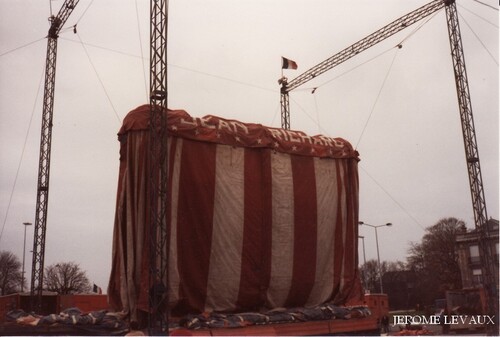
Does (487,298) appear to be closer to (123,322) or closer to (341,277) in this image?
(341,277)

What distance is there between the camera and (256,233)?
1070 centimetres

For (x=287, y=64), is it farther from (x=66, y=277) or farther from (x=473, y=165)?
(x=66, y=277)

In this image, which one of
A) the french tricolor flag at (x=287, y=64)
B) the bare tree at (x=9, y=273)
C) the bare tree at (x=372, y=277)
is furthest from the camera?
the bare tree at (x=372, y=277)

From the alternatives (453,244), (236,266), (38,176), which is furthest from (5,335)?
(453,244)

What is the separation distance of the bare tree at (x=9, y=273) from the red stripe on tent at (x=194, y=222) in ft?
113

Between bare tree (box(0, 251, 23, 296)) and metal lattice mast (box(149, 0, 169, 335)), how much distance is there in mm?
34939

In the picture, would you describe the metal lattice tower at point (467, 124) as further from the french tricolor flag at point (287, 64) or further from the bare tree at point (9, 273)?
the bare tree at point (9, 273)

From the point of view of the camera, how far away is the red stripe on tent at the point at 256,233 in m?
10.4

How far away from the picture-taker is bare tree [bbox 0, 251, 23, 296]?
132ft

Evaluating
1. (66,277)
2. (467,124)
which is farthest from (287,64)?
(66,277)

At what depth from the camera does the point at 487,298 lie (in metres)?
13.0

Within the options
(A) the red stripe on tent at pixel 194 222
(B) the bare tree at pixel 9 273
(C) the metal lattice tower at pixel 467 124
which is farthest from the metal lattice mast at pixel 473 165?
(B) the bare tree at pixel 9 273

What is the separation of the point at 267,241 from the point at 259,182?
131cm

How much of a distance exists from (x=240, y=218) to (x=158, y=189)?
212cm
